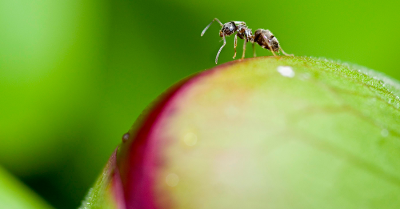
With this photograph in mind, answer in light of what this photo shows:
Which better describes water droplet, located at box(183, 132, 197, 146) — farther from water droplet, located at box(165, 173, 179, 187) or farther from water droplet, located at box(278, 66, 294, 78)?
water droplet, located at box(278, 66, 294, 78)

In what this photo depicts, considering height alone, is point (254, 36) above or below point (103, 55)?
above

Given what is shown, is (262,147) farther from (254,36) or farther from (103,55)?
(103,55)

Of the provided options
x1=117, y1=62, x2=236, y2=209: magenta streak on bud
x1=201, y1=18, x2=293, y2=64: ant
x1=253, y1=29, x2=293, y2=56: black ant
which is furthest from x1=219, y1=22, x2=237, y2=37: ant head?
x1=117, y1=62, x2=236, y2=209: magenta streak on bud

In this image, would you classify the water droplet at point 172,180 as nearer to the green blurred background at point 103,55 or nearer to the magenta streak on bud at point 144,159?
the magenta streak on bud at point 144,159

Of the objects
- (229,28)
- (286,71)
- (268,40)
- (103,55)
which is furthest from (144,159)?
(103,55)

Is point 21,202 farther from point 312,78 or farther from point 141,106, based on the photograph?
point 312,78

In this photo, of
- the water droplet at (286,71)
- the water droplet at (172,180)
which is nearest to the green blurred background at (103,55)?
the water droplet at (286,71)
